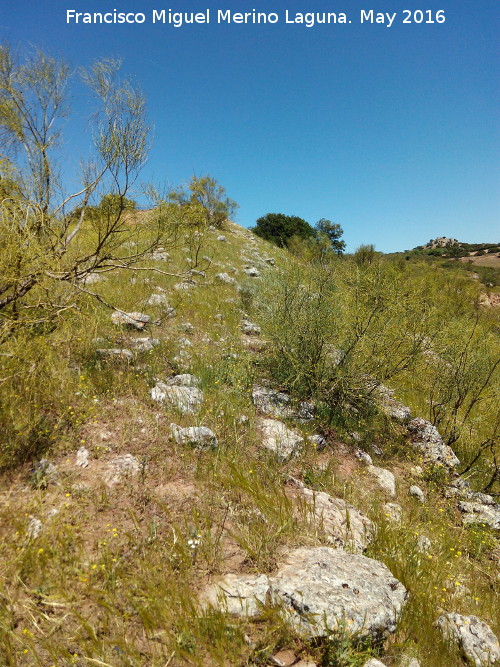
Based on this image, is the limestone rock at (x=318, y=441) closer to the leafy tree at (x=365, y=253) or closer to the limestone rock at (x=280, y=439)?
the limestone rock at (x=280, y=439)

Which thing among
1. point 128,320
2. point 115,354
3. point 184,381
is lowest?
point 184,381

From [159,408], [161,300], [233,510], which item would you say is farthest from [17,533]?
[161,300]

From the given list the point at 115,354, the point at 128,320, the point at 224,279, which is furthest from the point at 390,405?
the point at 224,279

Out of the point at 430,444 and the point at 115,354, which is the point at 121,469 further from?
the point at 430,444

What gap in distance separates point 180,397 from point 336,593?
109 inches

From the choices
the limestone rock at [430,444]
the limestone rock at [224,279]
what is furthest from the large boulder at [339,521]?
the limestone rock at [224,279]

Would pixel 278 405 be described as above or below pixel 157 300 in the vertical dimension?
below

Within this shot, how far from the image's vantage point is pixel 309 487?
137 inches

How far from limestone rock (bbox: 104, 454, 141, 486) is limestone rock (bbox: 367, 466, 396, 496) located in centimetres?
310

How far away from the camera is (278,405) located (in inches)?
190

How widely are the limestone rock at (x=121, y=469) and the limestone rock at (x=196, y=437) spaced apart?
501 mm

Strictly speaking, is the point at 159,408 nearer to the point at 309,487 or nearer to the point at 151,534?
the point at 151,534

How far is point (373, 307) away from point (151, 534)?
4289mm

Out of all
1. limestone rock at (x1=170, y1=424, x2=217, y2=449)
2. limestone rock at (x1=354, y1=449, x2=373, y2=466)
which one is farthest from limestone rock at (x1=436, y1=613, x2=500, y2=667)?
limestone rock at (x1=170, y1=424, x2=217, y2=449)
